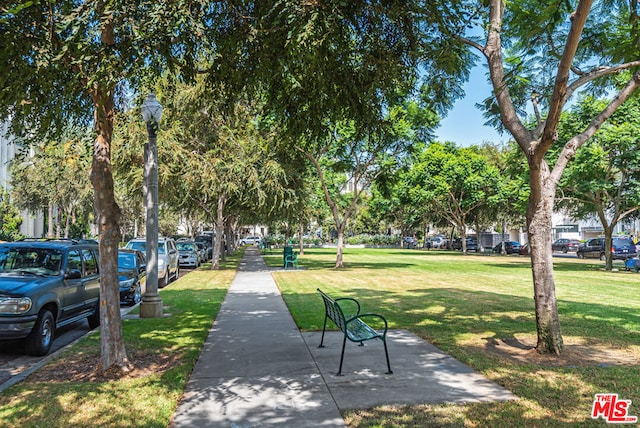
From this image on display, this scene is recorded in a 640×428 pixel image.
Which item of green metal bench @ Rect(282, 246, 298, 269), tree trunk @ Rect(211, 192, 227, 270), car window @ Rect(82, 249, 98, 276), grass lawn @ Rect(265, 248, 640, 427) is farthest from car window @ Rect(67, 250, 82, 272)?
green metal bench @ Rect(282, 246, 298, 269)

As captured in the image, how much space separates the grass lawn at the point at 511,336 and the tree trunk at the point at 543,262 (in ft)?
1.05

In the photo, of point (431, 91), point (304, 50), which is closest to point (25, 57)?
point (304, 50)

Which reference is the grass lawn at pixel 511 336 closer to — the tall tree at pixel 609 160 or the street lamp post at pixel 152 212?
the street lamp post at pixel 152 212

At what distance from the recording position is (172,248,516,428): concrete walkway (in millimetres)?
5062

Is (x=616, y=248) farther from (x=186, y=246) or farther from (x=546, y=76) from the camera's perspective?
(x=546, y=76)

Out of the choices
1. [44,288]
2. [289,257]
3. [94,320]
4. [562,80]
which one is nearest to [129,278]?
[94,320]

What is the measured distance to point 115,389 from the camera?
583cm

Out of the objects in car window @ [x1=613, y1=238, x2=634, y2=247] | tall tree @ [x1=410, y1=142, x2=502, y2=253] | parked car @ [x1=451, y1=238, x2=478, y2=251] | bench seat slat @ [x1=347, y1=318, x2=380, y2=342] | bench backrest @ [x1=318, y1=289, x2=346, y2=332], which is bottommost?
parked car @ [x1=451, y1=238, x2=478, y2=251]

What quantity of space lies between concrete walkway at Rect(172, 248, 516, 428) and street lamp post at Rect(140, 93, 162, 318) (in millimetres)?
2474

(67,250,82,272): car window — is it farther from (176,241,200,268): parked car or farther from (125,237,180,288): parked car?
(176,241,200,268): parked car

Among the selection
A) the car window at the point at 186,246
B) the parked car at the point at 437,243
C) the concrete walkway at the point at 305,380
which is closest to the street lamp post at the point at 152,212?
the concrete walkway at the point at 305,380

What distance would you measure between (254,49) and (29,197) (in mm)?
49691

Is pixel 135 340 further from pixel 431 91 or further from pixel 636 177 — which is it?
pixel 636 177

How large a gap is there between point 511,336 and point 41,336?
318 inches
